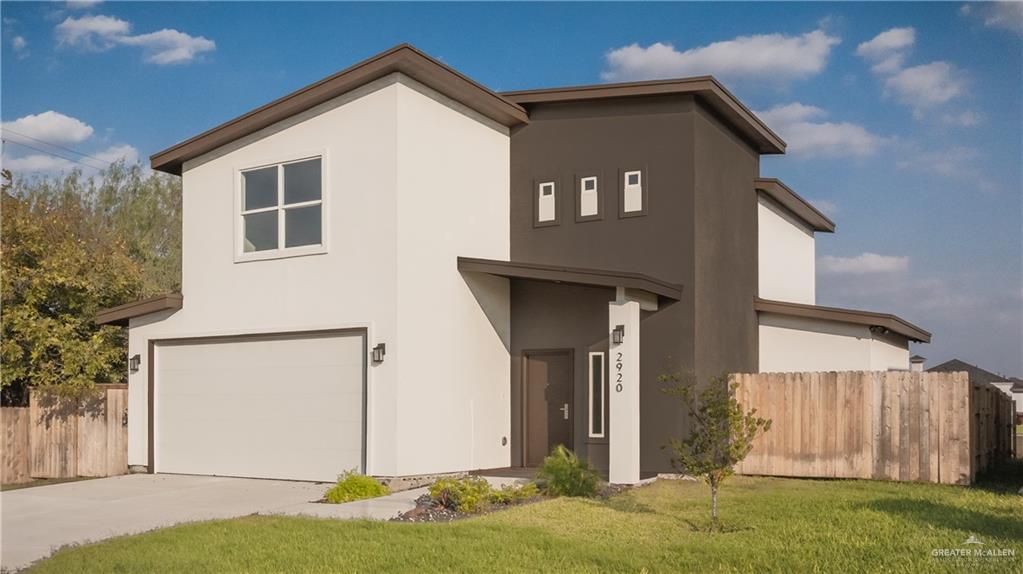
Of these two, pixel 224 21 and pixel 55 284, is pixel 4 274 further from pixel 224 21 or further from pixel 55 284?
pixel 224 21

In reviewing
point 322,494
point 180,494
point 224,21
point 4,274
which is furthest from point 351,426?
point 224,21

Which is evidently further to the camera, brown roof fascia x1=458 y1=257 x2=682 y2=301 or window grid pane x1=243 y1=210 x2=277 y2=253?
window grid pane x1=243 y1=210 x2=277 y2=253

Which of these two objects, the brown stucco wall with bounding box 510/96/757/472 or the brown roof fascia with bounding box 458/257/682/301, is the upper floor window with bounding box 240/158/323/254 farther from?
the brown stucco wall with bounding box 510/96/757/472

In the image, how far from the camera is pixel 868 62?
861 inches

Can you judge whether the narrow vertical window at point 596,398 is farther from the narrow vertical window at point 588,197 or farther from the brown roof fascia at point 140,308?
the brown roof fascia at point 140,308

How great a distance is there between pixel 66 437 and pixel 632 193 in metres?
11.2

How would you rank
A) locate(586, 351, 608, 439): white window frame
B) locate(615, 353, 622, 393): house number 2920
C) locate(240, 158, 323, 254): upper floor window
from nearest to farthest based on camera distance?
locate(615, 353, 622, 393): house number 2920 → locate(586, 351, 608, 439): white window frame → locate(240, 158, 323, 254): upper floor window

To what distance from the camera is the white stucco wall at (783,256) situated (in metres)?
20.0

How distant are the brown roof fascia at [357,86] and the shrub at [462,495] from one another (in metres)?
6.38

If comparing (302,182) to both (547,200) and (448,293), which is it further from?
(547,200)

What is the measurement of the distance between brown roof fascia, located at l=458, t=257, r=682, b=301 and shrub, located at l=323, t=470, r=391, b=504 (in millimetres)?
3943

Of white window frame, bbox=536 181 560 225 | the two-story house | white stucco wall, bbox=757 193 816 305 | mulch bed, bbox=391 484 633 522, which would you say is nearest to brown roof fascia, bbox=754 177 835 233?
white stucco wall, bbox=757 193 816 305

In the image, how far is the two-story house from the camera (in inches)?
608

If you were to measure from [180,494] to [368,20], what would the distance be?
10.2 metres
